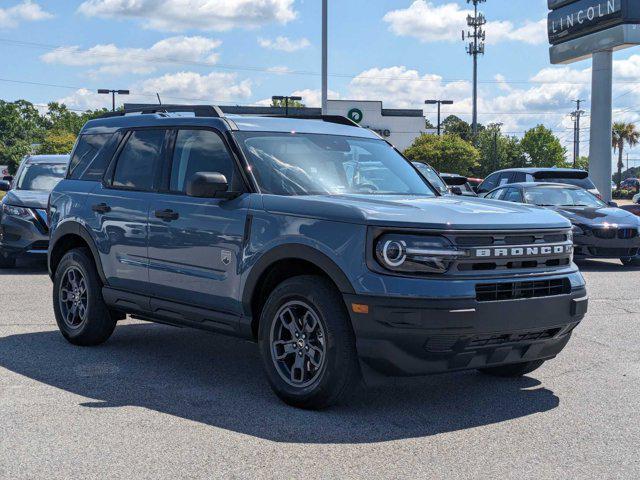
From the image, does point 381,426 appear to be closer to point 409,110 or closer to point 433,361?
point 433,361

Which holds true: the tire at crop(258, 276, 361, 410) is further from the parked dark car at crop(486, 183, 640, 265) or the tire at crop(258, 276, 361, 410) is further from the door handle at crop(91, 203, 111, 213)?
the parked dark car at crop(486, 183, 640, 265)

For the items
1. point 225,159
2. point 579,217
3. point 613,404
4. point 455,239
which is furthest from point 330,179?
point 579,217

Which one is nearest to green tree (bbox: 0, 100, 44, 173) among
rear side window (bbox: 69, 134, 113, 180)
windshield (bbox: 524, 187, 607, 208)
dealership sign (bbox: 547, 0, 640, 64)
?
dealership sign (bbox: 547, 0, 640, 64)

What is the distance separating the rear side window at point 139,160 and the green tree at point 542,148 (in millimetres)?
78792

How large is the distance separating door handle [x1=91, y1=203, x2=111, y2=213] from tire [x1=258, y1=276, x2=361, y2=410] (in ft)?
7.09

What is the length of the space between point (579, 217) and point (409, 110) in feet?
295

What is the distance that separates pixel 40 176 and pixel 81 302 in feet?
26.5

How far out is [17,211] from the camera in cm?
1357

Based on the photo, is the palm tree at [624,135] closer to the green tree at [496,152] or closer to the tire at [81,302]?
the green tree at [496,152]

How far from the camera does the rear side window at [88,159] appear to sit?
7696mm

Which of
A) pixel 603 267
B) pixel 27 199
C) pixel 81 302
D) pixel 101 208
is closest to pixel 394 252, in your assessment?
pixel 101 208

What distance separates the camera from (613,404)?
572cm

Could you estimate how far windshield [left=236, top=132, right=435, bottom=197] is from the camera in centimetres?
614

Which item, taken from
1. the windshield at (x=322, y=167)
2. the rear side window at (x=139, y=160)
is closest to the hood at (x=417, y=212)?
the windshield at (x=322, y=167)
